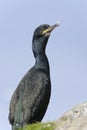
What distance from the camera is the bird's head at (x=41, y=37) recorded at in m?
15.6

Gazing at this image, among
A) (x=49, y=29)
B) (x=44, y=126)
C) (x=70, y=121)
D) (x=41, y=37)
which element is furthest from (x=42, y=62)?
(x=70, y=121)

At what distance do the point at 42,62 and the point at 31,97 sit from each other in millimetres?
1235

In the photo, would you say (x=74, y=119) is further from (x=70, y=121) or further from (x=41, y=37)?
(x=41, y=37)

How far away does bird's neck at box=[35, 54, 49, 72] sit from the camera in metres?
15.3

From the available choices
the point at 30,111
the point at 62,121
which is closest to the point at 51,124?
the point at 62,121

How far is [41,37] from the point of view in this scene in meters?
A: 15.8

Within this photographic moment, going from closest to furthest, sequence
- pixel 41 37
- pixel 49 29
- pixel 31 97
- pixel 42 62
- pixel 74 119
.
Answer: pixel 74 119, pixel 31 97, pixel 42 62, pixel 49 29, pixel 41 37

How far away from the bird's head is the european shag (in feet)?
1.96

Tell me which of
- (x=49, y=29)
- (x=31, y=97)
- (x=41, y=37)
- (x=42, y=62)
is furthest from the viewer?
(x=41, y=37)

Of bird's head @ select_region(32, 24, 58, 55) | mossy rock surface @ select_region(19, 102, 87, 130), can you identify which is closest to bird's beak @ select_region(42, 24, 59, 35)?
bird's head @ select_region(32, 24, 58, 55)

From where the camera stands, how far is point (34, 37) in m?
15.8

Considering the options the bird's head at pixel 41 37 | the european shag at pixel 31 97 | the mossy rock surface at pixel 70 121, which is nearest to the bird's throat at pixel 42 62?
the european shag at pixel 31 97

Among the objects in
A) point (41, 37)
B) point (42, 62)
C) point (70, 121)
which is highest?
point (41, 37)

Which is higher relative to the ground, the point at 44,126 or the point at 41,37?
the point at 41,37
